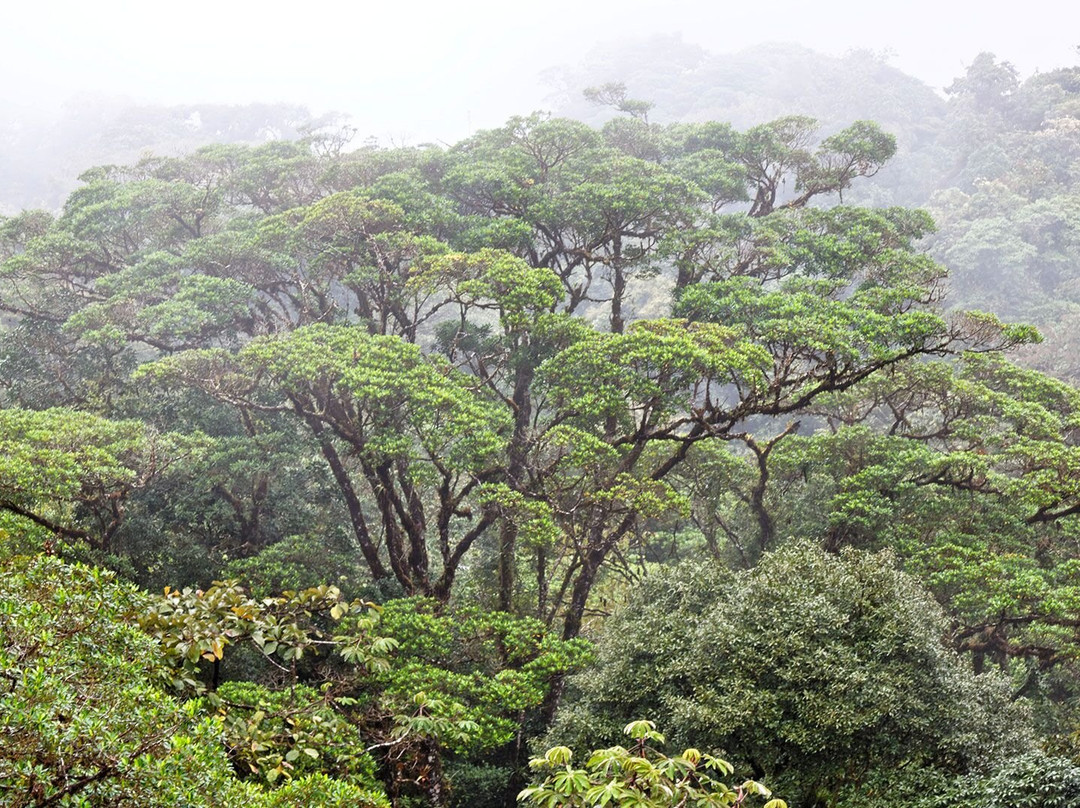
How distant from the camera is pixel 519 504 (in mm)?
12422

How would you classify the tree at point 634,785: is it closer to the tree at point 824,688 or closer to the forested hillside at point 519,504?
the forested hillside at point 519,504

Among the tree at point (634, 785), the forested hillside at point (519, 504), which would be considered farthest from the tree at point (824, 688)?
the tree at point (634, 785)

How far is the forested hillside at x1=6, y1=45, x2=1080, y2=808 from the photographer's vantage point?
6523 millimetres

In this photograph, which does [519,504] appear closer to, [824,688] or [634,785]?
[824,688]

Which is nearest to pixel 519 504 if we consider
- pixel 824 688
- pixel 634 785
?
pixel 824 688

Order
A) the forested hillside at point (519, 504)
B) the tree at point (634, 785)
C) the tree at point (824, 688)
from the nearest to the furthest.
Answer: the tree at point (634, 785), the forested hillside at point (519, 504), the tree at point (824, 688)

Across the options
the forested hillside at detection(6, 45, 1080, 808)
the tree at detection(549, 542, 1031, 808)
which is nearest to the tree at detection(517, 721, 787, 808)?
the forested hillside at detection(6, 45, 1080, 808)

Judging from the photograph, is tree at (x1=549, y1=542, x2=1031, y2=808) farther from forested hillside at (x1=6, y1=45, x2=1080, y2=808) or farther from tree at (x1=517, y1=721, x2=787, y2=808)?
tree at (x1=517, y1=721, x2=787, y2=808)

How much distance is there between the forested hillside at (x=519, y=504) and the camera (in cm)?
652

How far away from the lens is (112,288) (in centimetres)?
1683

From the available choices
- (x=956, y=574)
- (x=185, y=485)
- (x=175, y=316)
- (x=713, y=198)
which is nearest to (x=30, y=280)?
(x=175, y=316)

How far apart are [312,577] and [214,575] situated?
1.62 metres

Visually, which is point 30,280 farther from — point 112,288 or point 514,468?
point 514,468

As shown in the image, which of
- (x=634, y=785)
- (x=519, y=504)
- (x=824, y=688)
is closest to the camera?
(x=634, y=785)
